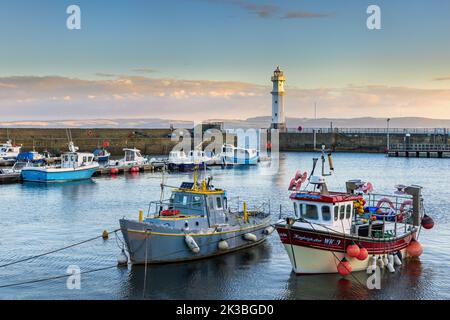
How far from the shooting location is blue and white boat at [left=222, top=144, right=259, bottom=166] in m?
77.4

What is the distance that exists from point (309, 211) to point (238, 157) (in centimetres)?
5644

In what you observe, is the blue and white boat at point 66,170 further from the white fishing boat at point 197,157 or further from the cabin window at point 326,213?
the cabin window at point 326,213

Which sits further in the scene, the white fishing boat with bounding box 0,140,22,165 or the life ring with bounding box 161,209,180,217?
the white fishing boat with bounding box 0,140,22,165

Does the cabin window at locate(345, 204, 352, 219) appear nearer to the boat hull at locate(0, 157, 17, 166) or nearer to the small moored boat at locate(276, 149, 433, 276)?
the small moored boat at locate(276, 149, 433, 276)

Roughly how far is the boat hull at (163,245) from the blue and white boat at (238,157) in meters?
52.6

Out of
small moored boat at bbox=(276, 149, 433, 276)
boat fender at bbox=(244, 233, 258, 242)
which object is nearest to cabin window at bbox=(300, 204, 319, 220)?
small moored boat at bbox=(276, 149, 433, 276)

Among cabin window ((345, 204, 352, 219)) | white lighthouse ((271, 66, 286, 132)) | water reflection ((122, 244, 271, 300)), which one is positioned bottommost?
water reflection ((122, 244, 271, 300))

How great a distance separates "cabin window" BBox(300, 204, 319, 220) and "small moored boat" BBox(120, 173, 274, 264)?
12.5ft

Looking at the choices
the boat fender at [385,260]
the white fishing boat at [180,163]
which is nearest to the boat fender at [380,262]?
the boat fender at [385,260]

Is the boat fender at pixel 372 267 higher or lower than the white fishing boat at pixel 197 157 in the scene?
lower

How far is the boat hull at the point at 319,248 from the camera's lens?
2105 centimetres
